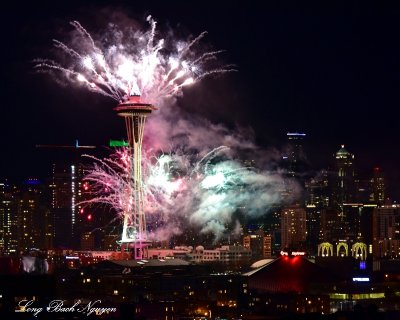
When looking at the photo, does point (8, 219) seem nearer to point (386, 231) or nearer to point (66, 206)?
point (66, 206)

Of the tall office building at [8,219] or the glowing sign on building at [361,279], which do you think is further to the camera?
the tall office building at [8,219]

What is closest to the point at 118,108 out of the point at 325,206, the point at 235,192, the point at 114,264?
the point at 114,264

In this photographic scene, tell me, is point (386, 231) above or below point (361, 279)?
above

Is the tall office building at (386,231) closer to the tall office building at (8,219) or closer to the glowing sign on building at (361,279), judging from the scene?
the tall office building at (8,219)

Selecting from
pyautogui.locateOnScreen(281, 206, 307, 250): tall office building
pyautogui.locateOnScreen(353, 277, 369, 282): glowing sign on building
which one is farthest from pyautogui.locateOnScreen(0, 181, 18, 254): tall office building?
pyautogui.locateOnScreen(353, 277, 369, 282): glowing sign on building

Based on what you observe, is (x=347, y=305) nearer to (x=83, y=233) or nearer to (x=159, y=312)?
(x=159, y=312)

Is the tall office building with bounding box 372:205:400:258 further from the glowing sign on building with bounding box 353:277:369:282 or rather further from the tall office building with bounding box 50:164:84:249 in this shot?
the glowing sign on building with bounding box 353:277:369:282

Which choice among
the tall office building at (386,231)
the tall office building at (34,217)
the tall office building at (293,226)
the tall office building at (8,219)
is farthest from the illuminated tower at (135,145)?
the tall office building at (386,231)

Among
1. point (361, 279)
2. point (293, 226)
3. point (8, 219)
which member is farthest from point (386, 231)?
point (361, 279)
